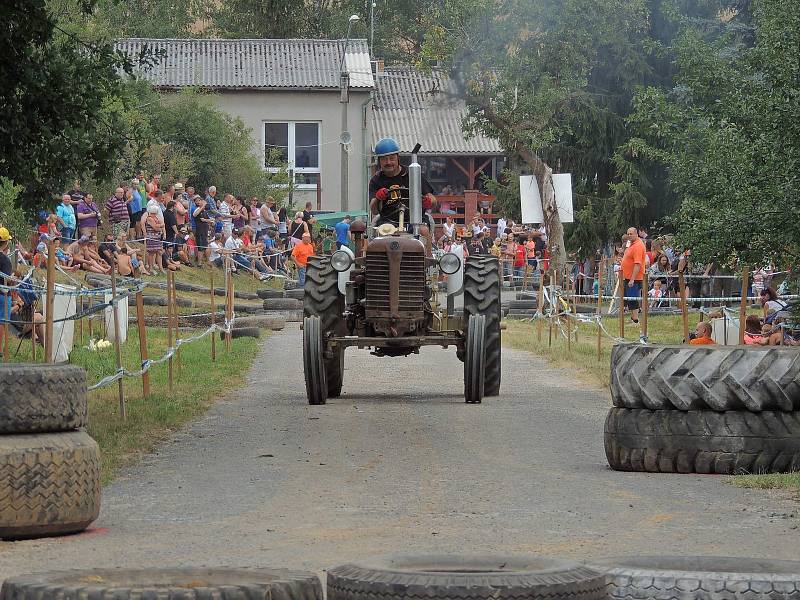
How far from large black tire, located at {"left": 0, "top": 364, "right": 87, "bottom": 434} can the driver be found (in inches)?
340

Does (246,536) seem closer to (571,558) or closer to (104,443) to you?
(571,558)

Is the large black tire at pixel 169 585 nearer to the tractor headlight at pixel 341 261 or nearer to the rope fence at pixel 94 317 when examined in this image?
the rope fence at pixel 94 317

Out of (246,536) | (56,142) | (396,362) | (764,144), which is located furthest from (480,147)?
(246,536)

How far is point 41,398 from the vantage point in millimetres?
8711

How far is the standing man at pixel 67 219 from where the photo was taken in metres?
29.9

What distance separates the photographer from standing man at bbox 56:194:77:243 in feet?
98.1

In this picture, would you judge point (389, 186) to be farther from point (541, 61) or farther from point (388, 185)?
point (541, 61)

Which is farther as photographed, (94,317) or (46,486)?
(94,317)

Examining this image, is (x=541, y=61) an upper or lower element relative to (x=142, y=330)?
upper

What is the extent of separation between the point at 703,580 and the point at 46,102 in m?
9.99

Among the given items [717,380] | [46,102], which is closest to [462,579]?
[717,380]

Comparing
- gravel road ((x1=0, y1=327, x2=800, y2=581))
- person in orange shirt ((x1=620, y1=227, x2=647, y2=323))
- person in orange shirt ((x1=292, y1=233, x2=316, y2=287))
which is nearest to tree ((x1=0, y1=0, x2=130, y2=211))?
gravel road ((x1=0, y1=327, x2=800, y2=581))

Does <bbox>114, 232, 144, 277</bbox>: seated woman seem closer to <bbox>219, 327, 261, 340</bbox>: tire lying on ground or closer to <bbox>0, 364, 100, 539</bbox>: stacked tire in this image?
<bbox>219, 327, 261, 340</bbox>: tire lying on ground

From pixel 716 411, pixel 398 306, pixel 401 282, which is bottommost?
pixel 716 411
